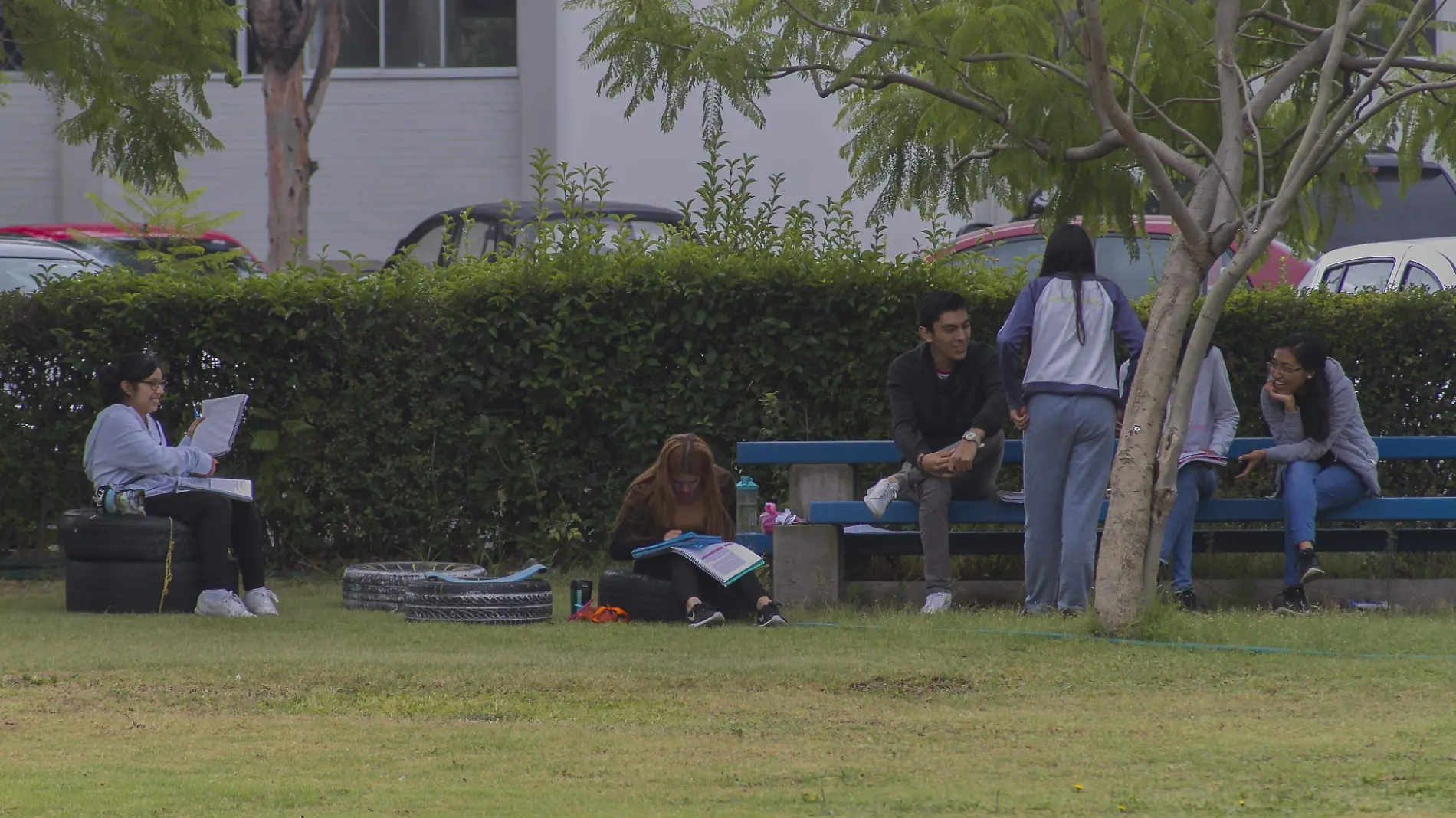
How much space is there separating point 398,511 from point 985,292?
374cm

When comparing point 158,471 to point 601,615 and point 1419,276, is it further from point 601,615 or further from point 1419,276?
point 1419,276

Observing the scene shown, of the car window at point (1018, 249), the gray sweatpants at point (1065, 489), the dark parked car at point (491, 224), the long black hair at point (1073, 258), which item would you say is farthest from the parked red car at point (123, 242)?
the gray sweatpants at point (1065, 489)

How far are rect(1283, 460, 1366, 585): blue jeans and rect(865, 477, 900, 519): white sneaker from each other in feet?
6.60

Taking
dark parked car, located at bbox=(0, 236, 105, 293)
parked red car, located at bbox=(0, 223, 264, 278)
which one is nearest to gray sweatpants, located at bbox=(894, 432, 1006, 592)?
parked red car, located at bbox=(0, 223, 264, 278)

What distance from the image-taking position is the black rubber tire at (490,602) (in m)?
9.11

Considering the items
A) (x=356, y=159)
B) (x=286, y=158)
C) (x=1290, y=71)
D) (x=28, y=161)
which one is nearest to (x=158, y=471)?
(x=1290, y=71)

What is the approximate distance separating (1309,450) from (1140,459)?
1980mm

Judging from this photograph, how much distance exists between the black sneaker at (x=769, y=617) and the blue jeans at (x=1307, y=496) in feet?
8.59

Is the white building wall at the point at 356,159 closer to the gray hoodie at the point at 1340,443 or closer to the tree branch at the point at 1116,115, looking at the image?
the gray hoodie at the point at 1340,443

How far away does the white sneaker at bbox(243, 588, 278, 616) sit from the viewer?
977cm

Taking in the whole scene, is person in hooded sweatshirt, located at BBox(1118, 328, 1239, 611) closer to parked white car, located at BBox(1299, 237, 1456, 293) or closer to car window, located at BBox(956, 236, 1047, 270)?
parked white car, located at BBox(1299, 237, 1456, 293)

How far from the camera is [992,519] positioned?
9562mm

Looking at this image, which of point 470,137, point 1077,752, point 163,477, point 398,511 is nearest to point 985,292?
point 398,511

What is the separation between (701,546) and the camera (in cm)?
912
